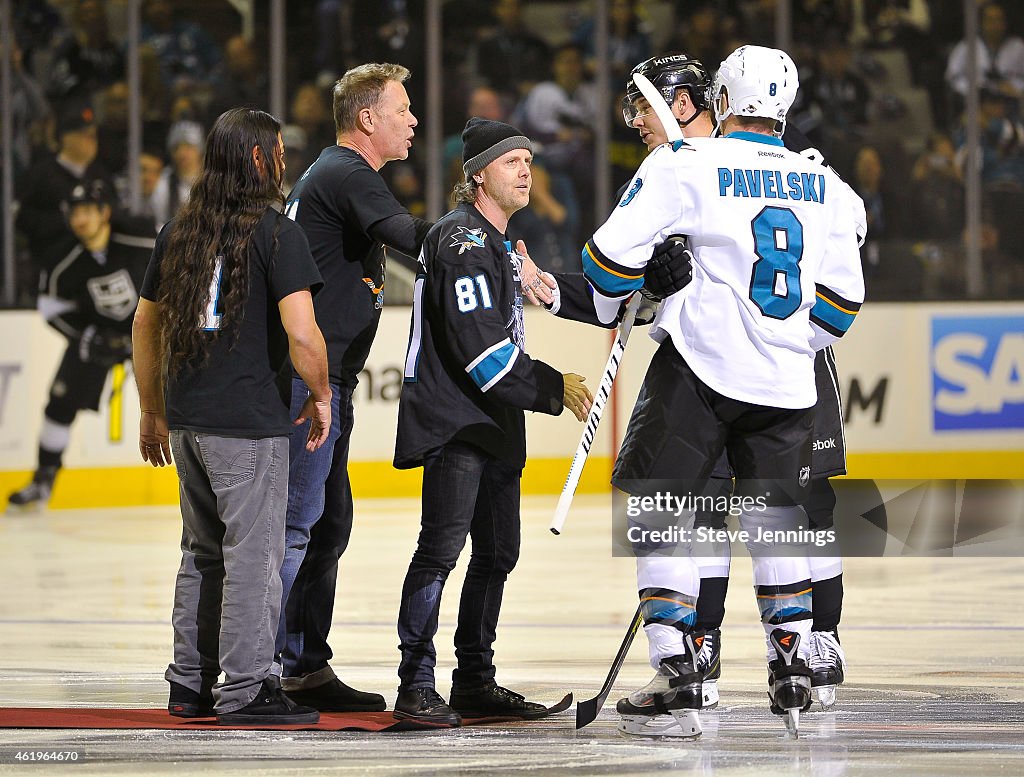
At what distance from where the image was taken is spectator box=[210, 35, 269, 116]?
13.3m

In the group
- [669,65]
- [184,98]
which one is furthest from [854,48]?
[669,65]

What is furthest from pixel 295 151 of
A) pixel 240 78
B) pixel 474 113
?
pixel 474 113

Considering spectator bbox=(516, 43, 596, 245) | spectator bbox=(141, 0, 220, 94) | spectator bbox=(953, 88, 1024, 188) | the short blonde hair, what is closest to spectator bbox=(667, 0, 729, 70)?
spectator bbox=(516, 43, 596, 245)

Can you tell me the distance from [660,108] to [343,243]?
3.61 feet

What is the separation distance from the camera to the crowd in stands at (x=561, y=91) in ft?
42.4

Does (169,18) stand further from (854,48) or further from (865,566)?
Answer: (865,566)

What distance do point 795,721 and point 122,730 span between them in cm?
190

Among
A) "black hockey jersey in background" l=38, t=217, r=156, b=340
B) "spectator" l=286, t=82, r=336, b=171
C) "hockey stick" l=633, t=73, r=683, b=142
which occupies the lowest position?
"black hockey jersey in background" l=38, t=217, r=156, b=340

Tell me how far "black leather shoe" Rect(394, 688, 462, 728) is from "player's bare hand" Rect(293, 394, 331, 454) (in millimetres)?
767

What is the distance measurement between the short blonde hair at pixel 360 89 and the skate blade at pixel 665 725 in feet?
6.70

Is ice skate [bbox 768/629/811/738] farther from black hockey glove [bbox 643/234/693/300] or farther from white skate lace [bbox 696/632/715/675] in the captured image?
black hockey glove [bbox 643/234/693/300]

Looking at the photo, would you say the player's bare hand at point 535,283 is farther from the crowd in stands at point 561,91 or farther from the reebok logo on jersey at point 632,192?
the crowd in stands at point 561,91

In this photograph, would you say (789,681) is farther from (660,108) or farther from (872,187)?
→ (872,187)

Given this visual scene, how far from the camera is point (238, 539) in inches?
185
